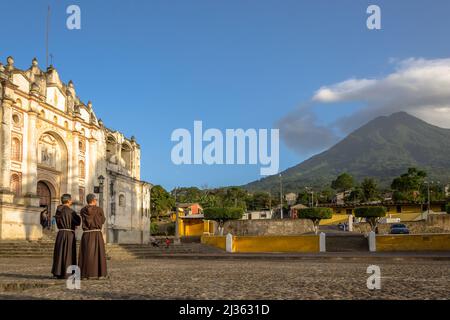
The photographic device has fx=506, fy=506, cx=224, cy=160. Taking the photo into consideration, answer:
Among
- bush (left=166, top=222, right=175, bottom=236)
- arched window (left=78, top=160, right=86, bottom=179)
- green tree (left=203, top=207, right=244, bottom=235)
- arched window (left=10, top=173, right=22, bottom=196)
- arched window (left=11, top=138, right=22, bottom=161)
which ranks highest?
arched window (left=11, top=138, right=22, bottom=161)

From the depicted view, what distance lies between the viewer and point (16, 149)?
25.9 m

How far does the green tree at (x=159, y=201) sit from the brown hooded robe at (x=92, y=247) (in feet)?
199

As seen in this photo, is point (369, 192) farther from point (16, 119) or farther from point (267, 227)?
point (16, 119)

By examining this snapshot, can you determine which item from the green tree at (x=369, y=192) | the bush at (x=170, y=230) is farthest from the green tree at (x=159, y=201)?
the green tree at (x=369, y=192)

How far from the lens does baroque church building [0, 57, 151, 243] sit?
24.9m

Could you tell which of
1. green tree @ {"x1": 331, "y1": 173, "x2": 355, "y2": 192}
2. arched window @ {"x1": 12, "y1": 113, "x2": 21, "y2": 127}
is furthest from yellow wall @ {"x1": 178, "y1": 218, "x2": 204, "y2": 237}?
green tree @ {"x1": 331, "y1": 173, "x2": 355, "y2": 192}

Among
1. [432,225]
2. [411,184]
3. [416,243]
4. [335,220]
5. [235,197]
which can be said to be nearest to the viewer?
[416,243]

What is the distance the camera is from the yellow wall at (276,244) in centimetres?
2988

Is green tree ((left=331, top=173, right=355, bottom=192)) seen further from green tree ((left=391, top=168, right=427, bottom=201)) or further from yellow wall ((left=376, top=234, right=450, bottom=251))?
yellow wall ((left=376, top=234, right=450, bottom=251))

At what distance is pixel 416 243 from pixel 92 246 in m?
22.4

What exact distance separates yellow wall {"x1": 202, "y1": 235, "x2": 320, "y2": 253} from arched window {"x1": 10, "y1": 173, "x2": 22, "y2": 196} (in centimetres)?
1257

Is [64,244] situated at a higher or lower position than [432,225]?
higher

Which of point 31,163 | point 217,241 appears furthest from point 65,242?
point 217,241
